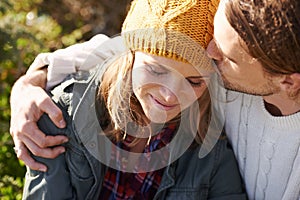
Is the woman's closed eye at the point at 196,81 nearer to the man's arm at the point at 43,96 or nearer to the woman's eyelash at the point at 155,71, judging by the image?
the woman's eyelash at the point at 155,71

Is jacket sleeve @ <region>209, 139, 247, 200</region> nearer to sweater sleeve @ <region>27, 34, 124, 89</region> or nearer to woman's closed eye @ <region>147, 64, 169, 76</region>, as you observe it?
woman's closed eye @ <region>147, 64, 169, 76</region>

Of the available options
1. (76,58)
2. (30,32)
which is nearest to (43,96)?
(76,58)

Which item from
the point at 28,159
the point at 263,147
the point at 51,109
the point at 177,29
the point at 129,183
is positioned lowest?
the point at 129,183

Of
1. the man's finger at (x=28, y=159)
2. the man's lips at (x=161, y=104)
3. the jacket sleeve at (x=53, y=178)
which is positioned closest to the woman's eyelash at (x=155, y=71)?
the man's lips at (x=161, y=104)

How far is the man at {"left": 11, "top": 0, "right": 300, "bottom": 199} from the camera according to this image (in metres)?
2.21

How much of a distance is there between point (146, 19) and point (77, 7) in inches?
109

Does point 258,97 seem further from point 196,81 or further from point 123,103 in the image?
point 123,103

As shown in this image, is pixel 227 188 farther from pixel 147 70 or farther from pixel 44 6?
pixel 44 6

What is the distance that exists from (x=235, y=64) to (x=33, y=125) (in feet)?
2.75

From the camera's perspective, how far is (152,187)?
282cm

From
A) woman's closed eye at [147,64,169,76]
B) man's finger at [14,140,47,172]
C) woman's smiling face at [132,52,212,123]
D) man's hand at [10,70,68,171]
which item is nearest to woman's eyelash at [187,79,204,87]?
woman's smiling face at [132,52,212,123]

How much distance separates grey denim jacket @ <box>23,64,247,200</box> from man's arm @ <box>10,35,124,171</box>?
0.05 metres

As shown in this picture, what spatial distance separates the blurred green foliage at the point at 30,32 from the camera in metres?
3.55

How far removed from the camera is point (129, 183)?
9.33 ft
